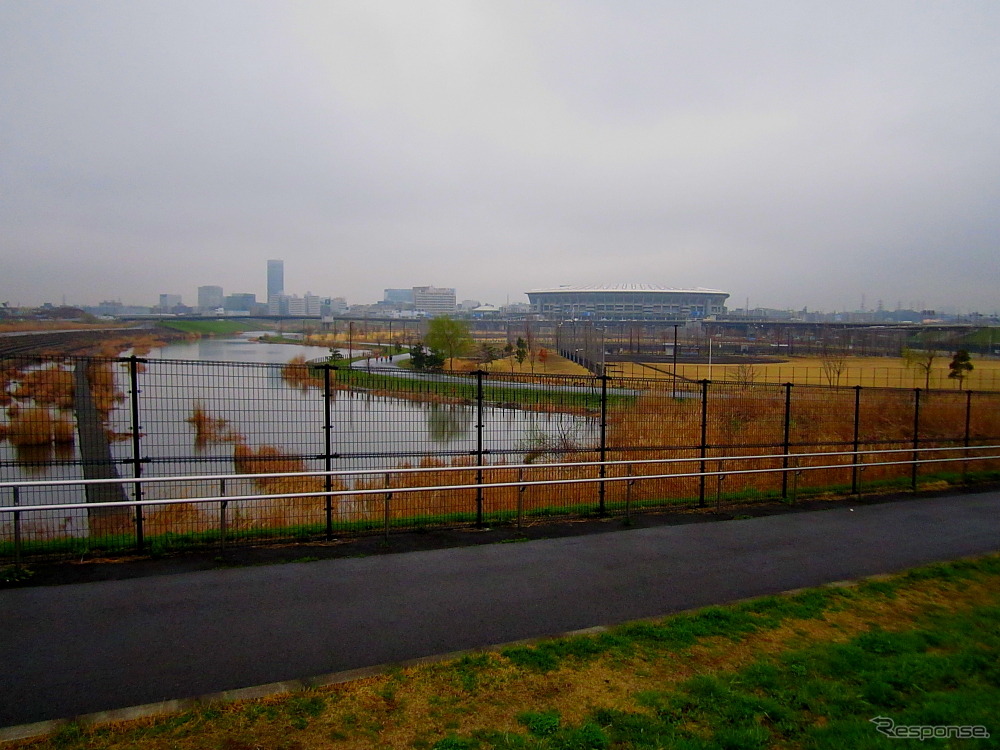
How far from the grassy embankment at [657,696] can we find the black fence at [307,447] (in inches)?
117

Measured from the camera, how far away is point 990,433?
1752cm

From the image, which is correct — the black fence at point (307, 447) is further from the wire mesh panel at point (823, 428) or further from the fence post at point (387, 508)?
the wire mesh panel at point (823, 428)

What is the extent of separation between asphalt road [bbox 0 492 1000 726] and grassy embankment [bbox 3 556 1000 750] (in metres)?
0.39

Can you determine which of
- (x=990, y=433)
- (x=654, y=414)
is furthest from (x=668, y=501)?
(x=990, y=433)

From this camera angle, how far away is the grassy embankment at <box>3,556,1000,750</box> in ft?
12.6

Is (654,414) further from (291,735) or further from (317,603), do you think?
(291,735)

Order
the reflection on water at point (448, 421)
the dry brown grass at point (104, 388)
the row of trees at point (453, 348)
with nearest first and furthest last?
the dry brown grass at point (104, 388) < the reflection on water at point (448, 421) < the row of trees at point (453, 348)

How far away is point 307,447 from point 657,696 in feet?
22.1

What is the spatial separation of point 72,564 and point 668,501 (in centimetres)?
788

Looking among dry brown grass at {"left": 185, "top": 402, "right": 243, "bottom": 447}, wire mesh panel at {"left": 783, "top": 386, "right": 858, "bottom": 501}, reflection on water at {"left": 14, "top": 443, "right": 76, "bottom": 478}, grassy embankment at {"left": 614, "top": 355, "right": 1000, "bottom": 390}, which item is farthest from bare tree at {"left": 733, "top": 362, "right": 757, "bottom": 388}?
reflection on water at {"left": 14, "top": 443, "right": 76, "bottom": 478}

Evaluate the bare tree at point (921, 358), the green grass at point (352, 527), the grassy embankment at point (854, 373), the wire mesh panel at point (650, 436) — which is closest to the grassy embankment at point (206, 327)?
the grassy embankment at point (854, 373)

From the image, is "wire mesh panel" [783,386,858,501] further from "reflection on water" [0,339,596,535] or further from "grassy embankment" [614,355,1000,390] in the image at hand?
"grassy embankment" [614,355,1000,390]

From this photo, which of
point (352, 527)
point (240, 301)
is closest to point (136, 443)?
point (352, 527)

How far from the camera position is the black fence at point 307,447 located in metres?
8.01
